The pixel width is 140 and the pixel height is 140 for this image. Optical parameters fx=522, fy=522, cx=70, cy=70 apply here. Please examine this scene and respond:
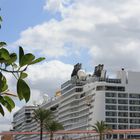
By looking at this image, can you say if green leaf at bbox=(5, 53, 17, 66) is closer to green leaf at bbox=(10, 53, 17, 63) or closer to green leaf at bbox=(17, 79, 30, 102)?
green leaf at bbox=(10, 53, 17, 63)

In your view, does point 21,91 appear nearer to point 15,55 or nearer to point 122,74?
point 15,55

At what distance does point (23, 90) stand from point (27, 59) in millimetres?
367

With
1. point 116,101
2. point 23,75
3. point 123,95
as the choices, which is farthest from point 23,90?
point 123,95

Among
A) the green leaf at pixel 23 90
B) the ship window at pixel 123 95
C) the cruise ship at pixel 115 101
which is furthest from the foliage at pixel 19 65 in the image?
the ship window at pixel 123 95

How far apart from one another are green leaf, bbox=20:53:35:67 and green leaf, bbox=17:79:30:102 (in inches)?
8.5

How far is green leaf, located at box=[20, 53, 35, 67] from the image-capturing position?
5930 millimetres

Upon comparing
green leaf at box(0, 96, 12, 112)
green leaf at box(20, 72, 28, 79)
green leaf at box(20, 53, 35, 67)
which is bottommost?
green leaf at box(0, 96, 12, 112)

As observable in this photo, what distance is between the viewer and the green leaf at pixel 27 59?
19.5 ft

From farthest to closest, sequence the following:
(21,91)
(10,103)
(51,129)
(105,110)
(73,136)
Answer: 1. (73,136)
2. (105,110)
3. (51,129)
4. (10,103)
5. (21,91)

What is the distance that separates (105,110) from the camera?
577ft

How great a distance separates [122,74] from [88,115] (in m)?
18.6

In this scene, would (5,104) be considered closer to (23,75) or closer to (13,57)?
(23,75)

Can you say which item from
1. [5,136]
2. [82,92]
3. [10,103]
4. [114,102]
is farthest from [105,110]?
[10,103]

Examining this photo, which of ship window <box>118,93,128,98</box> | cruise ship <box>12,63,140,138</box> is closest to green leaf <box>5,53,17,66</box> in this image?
cruise ship <box>12,63,140,138</box>
